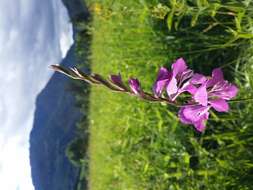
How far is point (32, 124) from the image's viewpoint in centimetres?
441

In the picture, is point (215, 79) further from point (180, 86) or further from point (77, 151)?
point (77, 151)

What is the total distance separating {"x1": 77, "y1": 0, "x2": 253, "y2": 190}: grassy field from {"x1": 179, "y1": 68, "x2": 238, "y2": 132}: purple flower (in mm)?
584

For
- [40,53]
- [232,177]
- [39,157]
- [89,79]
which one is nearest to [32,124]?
[39,157]

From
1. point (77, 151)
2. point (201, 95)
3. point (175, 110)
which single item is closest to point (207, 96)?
point (201, 95)

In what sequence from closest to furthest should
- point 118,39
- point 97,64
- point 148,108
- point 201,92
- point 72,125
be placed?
point 201,92 → point 148,108 → point 118,39 → point 97,64 → point 72,125

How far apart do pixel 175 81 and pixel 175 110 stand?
1440mm

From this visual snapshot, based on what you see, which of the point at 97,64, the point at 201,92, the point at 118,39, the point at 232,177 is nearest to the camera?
the point at 201,92

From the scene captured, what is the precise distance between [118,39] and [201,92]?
2.24m

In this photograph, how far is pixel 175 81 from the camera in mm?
531

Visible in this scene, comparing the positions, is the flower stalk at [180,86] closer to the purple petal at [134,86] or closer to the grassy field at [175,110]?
the purple petal at [134,86]

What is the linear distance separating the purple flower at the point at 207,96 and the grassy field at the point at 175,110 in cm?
58

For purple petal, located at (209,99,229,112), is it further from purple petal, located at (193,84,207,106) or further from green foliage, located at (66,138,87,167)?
green foliage, located at (66,138,87,167)

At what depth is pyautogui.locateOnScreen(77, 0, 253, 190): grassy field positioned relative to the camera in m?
1.46

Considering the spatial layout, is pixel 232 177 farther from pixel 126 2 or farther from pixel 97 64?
pixel 97 64
